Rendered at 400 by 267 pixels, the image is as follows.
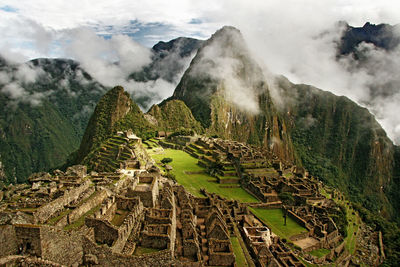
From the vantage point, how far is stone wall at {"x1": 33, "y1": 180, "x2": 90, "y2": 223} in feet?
45.5

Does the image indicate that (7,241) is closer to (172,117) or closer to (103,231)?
(103,231)

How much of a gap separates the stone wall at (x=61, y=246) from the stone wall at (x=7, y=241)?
979mm

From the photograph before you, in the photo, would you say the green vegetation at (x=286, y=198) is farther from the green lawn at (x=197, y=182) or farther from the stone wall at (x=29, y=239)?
the stone wall at (x=29, y=239)

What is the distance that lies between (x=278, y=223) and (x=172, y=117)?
11021 centimetres

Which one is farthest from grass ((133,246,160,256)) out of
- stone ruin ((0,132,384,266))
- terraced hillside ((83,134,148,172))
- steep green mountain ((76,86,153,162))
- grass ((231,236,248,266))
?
steep green mountain ((76,86,153,162))

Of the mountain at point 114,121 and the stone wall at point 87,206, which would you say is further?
the mountain at point 114,121

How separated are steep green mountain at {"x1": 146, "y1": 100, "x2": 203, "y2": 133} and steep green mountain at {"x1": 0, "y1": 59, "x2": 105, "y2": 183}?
1815 inches

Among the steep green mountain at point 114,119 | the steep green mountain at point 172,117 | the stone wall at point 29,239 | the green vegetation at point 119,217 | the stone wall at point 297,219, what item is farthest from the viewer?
the steep green mountain at point 172,117

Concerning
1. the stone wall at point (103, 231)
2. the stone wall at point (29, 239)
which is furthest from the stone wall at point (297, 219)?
the stone wall at point (29, 239)

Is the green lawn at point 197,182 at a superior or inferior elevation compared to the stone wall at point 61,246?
inferior

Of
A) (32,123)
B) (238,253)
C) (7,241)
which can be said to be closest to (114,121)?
(32,123)

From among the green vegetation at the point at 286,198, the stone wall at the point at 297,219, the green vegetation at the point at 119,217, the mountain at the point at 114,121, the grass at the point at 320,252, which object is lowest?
the grass at the point at 320,252

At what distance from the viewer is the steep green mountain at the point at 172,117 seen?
130062mm

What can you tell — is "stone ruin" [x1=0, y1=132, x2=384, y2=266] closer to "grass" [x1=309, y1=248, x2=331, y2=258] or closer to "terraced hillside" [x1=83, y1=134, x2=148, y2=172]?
"grass" [x1=309, y1=248, x2=331, y2=258]
